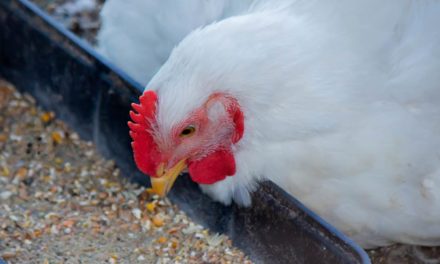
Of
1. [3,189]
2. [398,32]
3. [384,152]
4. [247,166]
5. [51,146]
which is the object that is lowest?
[3,189]

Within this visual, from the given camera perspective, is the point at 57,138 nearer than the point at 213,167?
No

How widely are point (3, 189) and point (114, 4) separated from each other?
75 cm

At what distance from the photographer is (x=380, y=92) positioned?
2.12 meters

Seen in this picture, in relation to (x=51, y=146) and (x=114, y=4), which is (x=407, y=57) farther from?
(x=51, y=146)

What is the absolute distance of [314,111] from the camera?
208cm

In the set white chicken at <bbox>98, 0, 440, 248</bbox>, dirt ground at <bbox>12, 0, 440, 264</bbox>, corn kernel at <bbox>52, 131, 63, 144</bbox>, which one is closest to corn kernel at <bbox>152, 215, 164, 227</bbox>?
white chicken at <bbox>98, 0, 440, 248</bbox>

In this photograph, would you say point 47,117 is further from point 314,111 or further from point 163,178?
point 314,111

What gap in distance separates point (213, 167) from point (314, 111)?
1.09ft

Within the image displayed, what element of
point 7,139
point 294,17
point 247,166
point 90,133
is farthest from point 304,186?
point 7,139

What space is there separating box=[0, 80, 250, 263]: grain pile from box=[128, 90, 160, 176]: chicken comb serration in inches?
12.2

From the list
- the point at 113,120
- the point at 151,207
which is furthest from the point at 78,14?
the point at 151,207

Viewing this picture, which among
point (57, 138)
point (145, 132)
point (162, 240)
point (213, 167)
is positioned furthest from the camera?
point (57, 138)

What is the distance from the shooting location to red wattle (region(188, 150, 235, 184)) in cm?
216

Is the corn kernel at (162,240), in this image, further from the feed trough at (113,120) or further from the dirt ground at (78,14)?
the dirt ground at (78,14)
